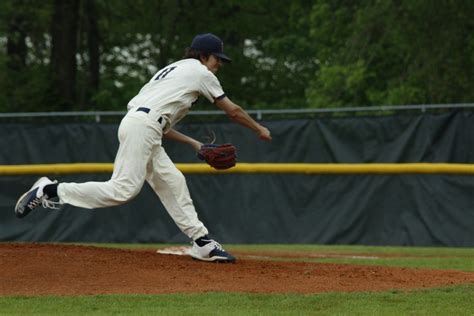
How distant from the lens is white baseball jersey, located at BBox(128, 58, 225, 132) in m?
9.48

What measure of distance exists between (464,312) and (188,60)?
11.5 feet

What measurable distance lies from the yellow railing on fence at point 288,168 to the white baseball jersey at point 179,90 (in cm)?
614

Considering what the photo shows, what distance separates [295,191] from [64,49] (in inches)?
651

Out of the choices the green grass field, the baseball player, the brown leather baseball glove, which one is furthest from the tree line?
the green grass field

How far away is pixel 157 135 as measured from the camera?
375 inches

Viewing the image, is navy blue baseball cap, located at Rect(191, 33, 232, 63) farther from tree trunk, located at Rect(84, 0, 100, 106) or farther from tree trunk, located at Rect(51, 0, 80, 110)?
tree trunk, located at Rect(84, 0, 100, 106)

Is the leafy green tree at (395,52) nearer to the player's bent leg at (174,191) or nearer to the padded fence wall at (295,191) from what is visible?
the padded fence wall at (295,191)

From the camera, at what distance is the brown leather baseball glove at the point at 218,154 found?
32.8 ft

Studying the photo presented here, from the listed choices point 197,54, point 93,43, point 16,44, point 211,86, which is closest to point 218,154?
point 211,86

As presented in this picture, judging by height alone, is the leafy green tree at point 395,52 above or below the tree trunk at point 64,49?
above

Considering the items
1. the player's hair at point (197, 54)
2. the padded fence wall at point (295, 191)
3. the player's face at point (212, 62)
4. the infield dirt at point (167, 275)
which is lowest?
the padded fence wall at point (295, 191)

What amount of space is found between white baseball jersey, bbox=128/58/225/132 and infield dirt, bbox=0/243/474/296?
4.44 ft

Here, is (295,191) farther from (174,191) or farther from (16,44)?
(16,44)

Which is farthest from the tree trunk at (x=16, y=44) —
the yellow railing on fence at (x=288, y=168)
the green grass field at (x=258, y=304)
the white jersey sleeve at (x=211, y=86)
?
the green grass field at (x=258, y=304)
